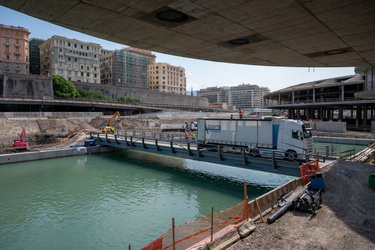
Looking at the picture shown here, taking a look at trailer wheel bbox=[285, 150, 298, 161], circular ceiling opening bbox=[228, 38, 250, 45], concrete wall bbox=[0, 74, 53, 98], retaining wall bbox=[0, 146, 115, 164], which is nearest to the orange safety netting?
circular ceiling opening bbox=[228, 38, 250, 45]

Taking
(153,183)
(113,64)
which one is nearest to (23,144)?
(153,183)

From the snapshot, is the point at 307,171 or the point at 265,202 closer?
the point at 265,202

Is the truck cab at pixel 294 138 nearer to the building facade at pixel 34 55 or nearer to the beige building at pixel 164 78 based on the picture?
the building facade at pixel 34 55

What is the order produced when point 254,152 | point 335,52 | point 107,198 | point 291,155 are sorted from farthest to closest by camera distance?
point 254,152 < point 291,155 < point 107,198 < point 335,52

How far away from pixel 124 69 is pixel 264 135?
350 feet

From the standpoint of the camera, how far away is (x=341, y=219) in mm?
9492

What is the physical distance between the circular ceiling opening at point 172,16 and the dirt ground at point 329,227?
724cm

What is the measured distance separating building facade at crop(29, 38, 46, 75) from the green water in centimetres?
9496

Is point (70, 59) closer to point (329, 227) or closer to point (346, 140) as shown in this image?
point (346, 140)

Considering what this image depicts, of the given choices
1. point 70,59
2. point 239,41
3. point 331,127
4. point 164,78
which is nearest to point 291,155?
point 239,41

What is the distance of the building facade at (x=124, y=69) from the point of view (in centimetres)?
11556

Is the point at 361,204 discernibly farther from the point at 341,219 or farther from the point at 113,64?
the point at 113,64

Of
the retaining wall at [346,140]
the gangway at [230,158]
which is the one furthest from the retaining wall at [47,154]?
the retaining wall at [346,140]

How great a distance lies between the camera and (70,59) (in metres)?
95.6
